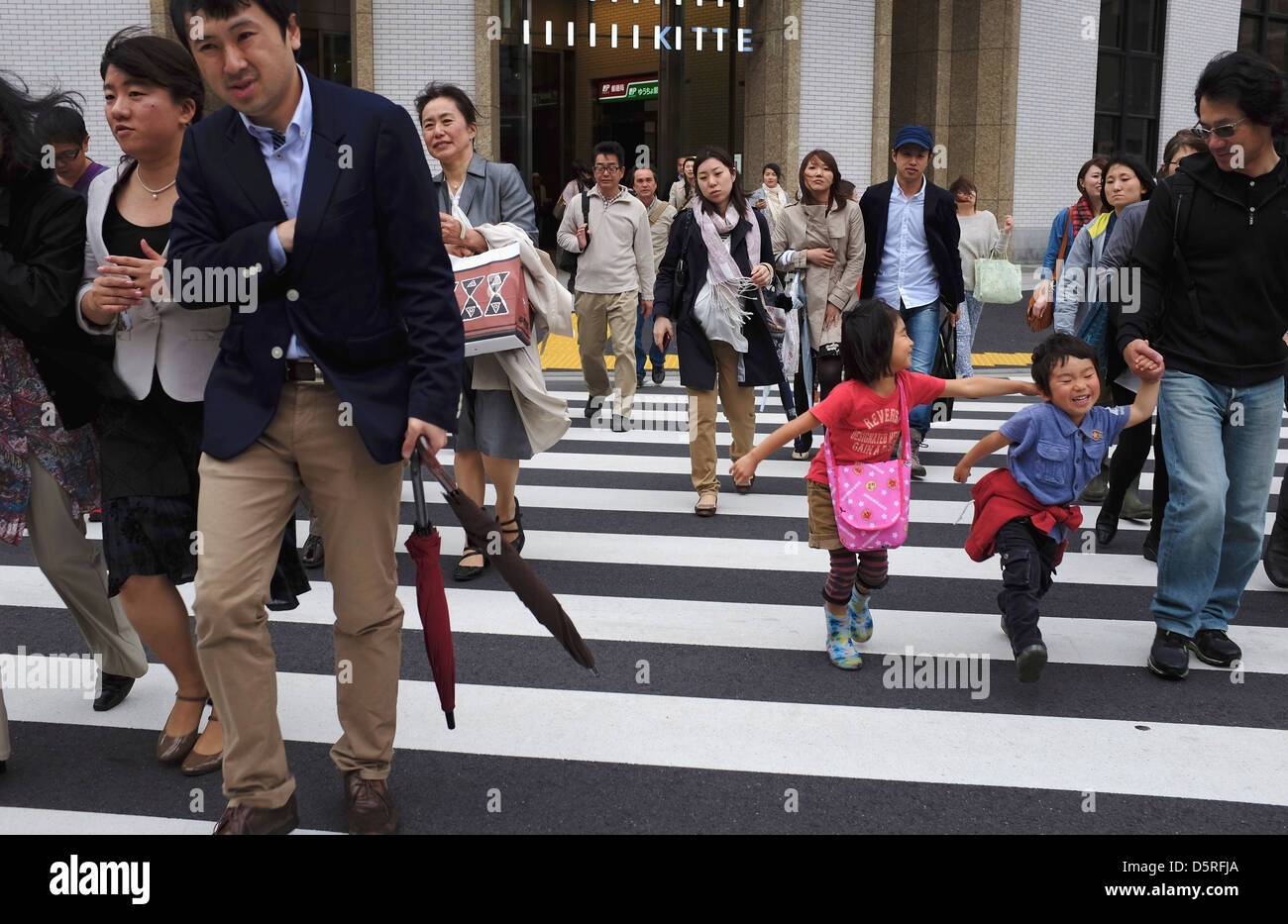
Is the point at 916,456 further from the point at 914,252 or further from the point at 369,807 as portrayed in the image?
the point at 369,807

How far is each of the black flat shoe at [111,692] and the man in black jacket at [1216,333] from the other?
3704 mm

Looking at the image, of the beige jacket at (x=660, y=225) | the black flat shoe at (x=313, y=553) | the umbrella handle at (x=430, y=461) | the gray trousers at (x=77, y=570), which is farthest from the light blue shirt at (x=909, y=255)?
the umbrella handle at (x=430, y=461)

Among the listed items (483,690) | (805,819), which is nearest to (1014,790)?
(805,819)

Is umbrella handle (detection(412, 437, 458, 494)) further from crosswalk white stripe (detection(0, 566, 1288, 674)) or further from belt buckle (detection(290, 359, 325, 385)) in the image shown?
crosswalk white stripe (detection(0, 566, 1288, 674))

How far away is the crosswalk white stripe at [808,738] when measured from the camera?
3689 mm

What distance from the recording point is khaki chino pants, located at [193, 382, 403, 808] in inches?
119

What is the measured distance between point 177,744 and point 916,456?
5.71 meters

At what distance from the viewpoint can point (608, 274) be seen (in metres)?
10.3

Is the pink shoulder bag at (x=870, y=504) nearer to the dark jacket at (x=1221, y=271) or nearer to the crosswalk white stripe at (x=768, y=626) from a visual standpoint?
the crosswalk white stripe at (x=768, y=626)

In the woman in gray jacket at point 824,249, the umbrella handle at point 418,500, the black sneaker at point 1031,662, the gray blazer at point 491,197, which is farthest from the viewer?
the woman in gray jacket at point 824,249

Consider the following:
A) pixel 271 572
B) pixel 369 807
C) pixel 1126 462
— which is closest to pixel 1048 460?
pixel 1126 462

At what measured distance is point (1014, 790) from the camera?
3.57 meters

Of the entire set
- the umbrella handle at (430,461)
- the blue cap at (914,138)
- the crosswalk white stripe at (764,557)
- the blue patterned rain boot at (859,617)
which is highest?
the blue cap at (914,138)
